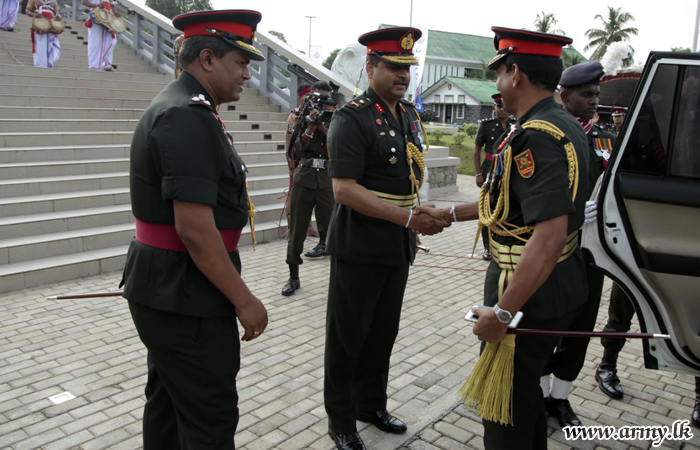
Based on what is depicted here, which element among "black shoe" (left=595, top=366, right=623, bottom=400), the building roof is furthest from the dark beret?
the building roof

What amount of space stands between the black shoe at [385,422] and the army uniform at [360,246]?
20cm

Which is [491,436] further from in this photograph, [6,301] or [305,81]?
[305,81]

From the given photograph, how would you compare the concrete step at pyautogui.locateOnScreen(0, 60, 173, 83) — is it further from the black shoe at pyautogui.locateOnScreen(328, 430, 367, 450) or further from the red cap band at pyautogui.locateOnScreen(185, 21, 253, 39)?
the black shoe at pyautogui.locateOnScreen(328, 430, 367, 450)

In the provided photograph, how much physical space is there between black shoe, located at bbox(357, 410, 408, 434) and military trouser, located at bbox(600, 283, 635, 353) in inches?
64.1

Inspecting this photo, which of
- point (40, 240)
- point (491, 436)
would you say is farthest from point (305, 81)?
point (491, 436)

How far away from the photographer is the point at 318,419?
3.44 meters

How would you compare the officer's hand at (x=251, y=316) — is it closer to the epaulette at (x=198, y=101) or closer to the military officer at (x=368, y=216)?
the epaulette at (x=198, y=101)

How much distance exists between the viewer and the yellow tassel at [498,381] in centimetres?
234


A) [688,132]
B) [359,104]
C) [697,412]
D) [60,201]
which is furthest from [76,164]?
[697,412]

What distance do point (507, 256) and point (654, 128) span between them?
1150mm

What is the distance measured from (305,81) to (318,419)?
9.58 meters

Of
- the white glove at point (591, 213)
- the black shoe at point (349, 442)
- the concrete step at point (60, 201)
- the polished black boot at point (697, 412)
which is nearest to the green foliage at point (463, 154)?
the concrete step at point (60, 201)

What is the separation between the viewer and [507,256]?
2.41 m

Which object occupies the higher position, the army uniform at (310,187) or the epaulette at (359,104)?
the epaulette at (359,104)
